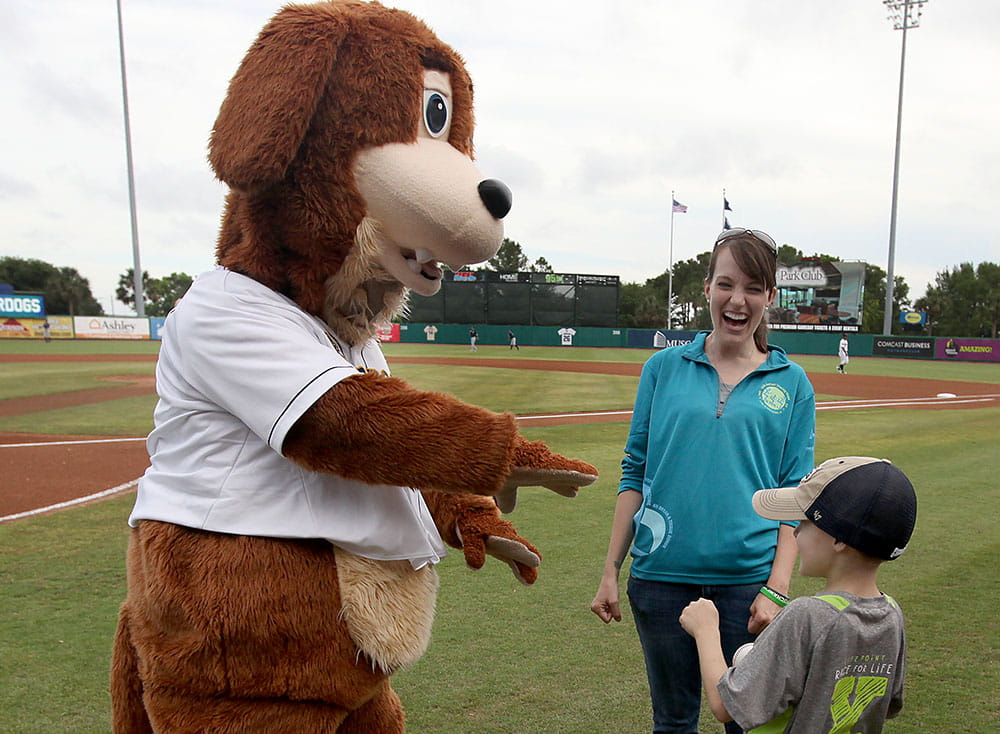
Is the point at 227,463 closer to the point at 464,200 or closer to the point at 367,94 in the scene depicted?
the point at 464,200

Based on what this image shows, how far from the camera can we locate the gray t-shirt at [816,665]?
1543 mm

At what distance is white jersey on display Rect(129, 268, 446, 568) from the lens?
4.75 feet

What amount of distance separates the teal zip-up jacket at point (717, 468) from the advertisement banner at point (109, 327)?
151 feet

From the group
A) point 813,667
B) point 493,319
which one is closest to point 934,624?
point 813,667

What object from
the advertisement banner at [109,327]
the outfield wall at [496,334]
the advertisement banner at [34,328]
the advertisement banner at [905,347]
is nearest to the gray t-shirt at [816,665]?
the outfield wall at [496,334]

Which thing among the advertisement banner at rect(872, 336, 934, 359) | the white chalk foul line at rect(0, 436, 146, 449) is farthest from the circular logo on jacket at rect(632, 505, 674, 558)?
the advertisement banner at rect(872, 336, 934, 359)

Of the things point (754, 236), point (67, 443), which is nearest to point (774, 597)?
point (754, 236)

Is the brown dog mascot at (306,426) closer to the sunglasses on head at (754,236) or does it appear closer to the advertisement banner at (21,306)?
the sunglasses on head at (754,236)

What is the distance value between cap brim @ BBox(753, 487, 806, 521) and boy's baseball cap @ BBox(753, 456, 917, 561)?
4 cm

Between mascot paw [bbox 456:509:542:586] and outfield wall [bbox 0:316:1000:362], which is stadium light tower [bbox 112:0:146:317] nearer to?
outfield wall [bbox 0:316:1000:362]

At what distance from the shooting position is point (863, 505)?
1590 millimetres

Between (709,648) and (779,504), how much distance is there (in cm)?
40

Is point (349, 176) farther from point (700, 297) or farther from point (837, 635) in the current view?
point (700, 297)

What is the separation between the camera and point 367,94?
1.66m
